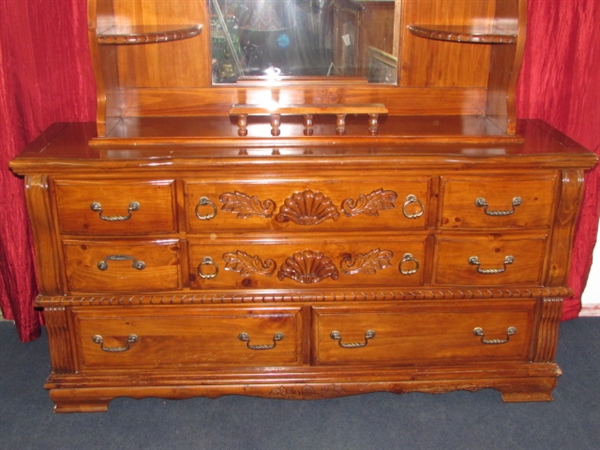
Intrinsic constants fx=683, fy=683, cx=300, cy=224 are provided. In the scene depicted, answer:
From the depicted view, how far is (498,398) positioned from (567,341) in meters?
0.54

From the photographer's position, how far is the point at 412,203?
84.8 inches

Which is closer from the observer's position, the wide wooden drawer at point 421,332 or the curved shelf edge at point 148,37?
the curved shelf edge at point 148,37

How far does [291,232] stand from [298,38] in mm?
711

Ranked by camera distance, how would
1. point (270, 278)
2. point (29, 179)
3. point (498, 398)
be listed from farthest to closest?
point (498, 398) → point (270, 278) → point (29, 179)

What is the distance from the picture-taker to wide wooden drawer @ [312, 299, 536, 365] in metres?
2.30

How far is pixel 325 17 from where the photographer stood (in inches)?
93.6

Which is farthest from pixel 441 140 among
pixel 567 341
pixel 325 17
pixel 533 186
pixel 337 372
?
pixel 567 341

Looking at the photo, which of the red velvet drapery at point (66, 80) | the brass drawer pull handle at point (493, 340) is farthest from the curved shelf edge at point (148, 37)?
the brass drawer pull handle at point (493, 340)

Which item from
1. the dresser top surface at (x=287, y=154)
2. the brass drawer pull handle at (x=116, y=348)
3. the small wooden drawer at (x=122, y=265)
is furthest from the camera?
the brass drawer pull handle at (x=116, y=348)

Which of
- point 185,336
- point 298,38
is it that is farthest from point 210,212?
point 298,38

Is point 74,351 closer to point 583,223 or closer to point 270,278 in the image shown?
point 270,278

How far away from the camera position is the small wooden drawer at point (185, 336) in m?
2.26

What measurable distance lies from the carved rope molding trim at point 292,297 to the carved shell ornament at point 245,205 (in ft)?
0.92

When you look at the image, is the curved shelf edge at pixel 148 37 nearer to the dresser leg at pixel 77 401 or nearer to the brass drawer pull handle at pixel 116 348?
the brass drawer pull handle at pixel 116 348
